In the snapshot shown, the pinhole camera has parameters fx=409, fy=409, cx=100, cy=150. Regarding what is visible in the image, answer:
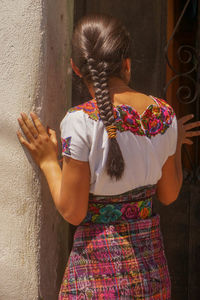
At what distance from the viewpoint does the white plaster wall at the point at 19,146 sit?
198 centimetres

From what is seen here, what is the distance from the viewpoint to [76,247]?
175 cm

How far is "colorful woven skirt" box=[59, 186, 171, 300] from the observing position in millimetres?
1683

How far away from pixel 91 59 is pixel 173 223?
5.09ft

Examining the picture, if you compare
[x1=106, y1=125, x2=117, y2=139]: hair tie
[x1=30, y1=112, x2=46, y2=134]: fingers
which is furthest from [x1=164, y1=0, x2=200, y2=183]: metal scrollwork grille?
[x1=106, y1=125, x2=117, y2=139]: hair tie

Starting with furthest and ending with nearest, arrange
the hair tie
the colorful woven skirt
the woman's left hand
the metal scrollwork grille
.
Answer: the metal scrollwork grille < the woman's left hand < the colorful woven skirt < the hair tie

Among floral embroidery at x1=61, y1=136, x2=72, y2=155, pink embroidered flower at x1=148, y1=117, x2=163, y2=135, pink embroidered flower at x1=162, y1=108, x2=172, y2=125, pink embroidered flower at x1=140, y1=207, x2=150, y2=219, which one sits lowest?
pink embroidered flower at x1=140, y1=207, x2=150, y2=219

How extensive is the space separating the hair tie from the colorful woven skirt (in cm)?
28

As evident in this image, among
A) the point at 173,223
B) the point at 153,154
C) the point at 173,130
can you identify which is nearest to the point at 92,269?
the point at 153,154

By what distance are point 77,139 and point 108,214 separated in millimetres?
369

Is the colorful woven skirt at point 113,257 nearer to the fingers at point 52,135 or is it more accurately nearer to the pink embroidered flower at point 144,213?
the pink embroidered flower at point 144,213

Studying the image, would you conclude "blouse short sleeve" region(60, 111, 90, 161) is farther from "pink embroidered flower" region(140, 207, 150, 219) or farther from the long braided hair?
"pink embroidered flower" region(140, 207, 150, 219)

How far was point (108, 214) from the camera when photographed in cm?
172

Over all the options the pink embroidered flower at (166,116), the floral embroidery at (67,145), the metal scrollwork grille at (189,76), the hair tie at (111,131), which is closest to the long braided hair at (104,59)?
the hair tie at (111,131)

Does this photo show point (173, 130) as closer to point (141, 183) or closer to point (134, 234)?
point (141, 183)
